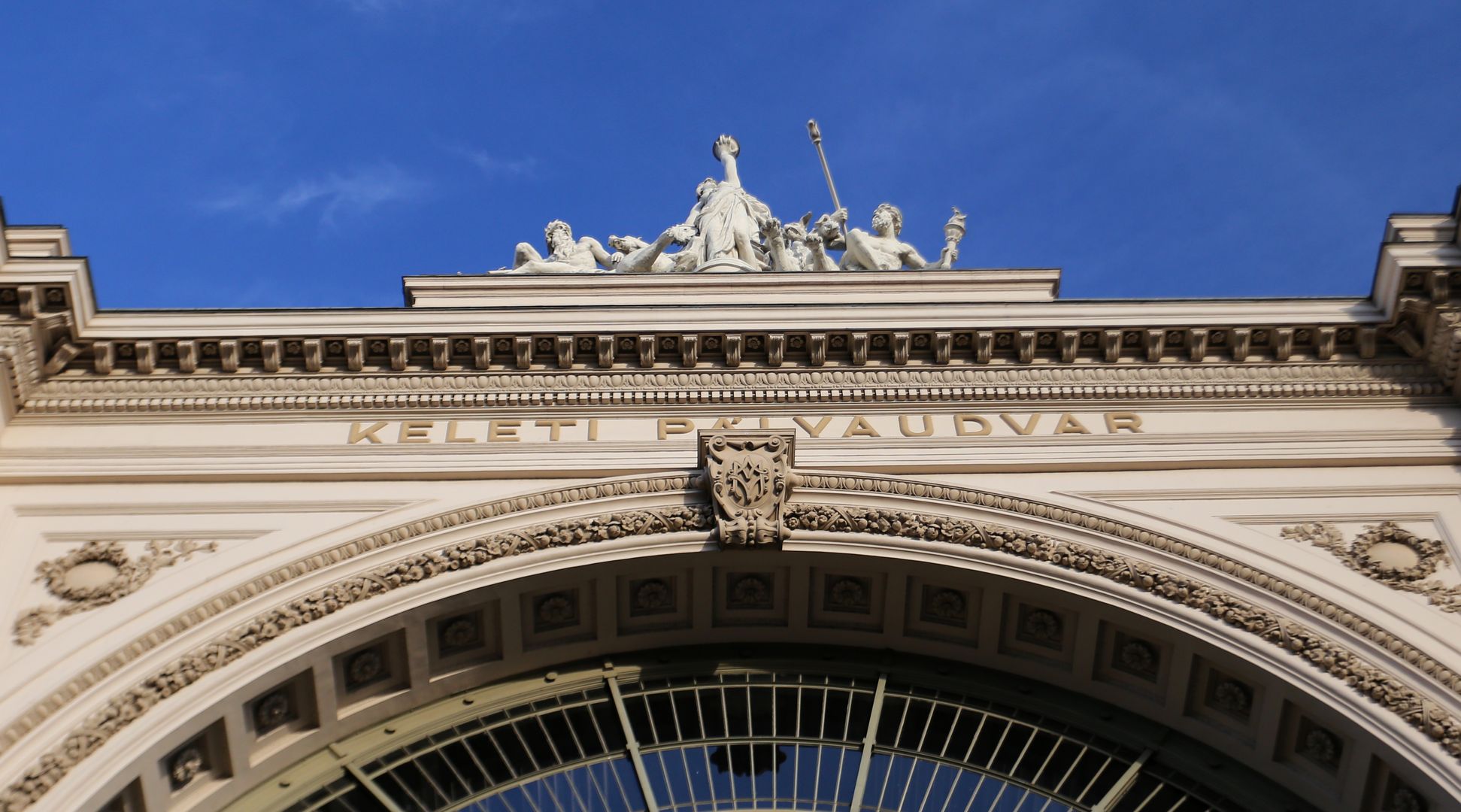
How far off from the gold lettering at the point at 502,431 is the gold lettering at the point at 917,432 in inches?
143

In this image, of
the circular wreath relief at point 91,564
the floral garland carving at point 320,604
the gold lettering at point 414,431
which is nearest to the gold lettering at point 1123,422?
the floral garland carving at point 320,604

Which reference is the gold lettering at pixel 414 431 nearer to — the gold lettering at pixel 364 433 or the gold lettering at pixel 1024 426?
the gold lettering at pixel 364 433

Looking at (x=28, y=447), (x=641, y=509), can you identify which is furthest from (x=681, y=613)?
(x=28, y=447)

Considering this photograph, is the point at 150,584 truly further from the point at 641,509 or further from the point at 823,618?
the point at 823,618

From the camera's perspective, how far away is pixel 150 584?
47.9 feet

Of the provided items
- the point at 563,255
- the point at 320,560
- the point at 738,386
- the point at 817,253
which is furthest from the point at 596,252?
the point at 320,560

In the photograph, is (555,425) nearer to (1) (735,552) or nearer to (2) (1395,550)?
(1) (735,552)

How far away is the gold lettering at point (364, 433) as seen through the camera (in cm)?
1656

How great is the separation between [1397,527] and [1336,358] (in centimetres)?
243

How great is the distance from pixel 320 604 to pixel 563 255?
8748 mm

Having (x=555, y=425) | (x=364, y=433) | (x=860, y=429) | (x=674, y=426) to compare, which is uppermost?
(x=860, y=429)

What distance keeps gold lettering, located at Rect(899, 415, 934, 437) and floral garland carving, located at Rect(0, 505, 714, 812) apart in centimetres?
228

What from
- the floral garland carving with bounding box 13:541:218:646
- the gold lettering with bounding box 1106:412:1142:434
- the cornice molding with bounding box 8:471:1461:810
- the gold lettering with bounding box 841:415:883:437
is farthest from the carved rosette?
the floral garland carving with bounding box 13:541:218:646

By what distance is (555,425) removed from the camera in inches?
661
